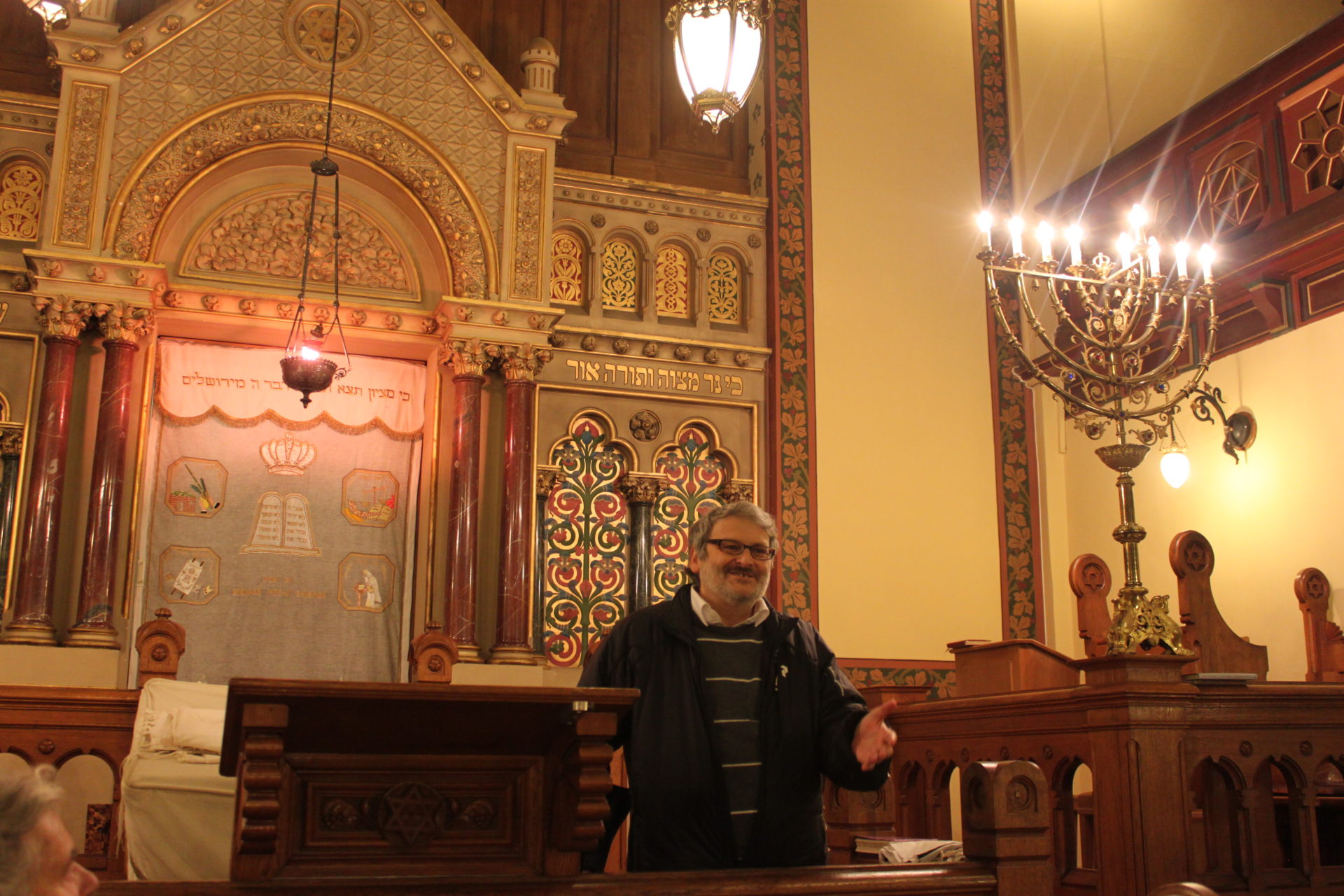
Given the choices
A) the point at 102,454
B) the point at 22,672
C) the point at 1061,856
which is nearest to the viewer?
the point at 1061,856

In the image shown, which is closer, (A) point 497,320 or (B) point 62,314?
(B) point 62,314

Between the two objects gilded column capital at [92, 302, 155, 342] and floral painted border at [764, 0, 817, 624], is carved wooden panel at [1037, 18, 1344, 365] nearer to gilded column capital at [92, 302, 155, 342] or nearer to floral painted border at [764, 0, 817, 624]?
floral painted border at [764, 0, 817, 624]

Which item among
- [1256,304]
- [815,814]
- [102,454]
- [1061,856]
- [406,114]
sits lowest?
[1061,856]

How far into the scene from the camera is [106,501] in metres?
6.07

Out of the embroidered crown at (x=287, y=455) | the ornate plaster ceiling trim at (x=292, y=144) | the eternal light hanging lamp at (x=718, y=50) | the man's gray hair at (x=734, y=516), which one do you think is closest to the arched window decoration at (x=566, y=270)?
the ornate plaster ceiling trim at (x=292, y=144)

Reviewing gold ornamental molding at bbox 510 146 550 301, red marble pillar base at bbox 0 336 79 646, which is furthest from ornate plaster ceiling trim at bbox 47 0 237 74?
gold ornamental molding at bbox 510 146 550 301

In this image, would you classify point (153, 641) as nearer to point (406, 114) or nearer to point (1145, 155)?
point (406, 114)

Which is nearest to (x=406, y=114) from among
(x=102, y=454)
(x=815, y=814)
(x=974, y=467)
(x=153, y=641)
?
(x=102, y=454)

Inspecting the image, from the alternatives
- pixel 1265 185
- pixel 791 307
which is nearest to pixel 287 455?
pixel 791 307

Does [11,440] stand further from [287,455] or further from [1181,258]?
[1181,258]

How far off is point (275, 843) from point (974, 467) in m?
6.51

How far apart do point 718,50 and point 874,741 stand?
237 centimetres

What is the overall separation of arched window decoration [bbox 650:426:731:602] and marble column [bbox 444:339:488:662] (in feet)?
3.90

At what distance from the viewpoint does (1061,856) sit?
3.94 meters
